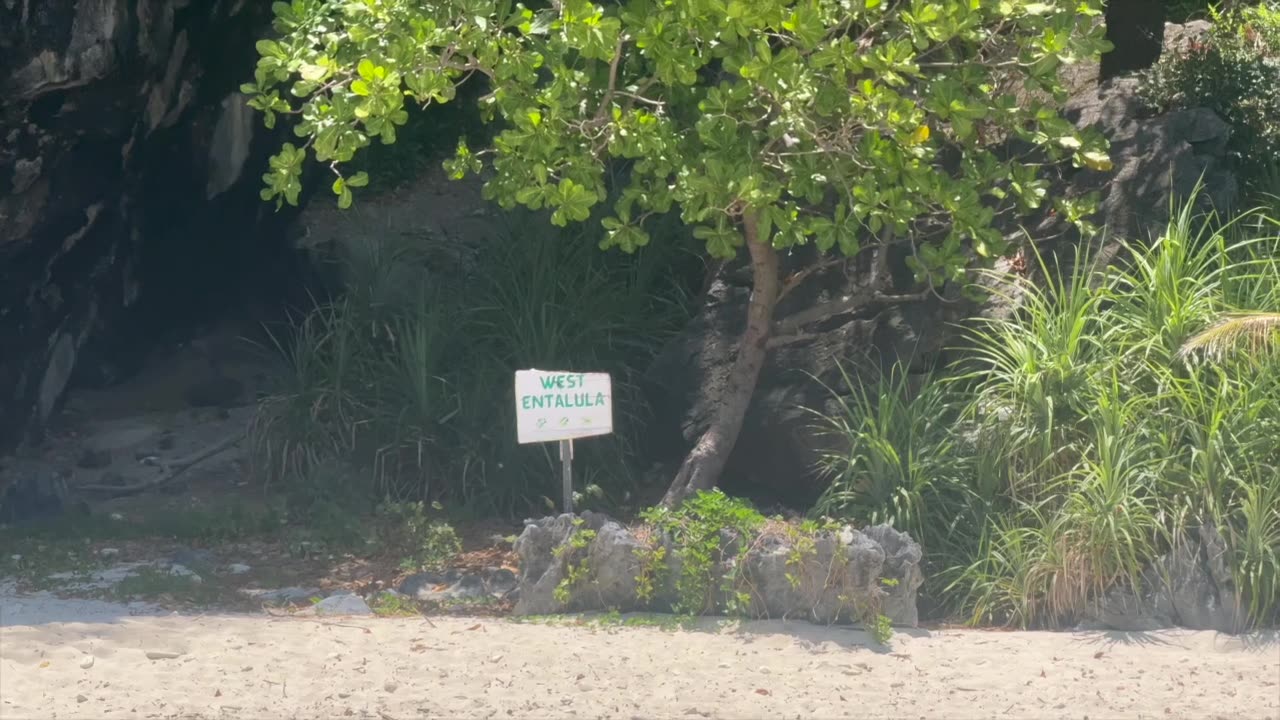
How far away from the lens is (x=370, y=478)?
884 centimetres

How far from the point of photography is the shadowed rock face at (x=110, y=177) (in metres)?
8.09

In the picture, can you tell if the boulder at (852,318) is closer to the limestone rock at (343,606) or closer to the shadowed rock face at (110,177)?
the limestone rock at (343,606)

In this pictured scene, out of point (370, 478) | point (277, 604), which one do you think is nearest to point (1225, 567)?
point (277, 604)

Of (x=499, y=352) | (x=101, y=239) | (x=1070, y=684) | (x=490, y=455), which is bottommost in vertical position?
(x=1070, y=684)

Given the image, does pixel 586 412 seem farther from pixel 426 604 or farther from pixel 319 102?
pixel 319 102

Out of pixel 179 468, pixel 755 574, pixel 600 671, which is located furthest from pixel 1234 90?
pixel 179 468

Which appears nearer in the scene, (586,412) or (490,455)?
(586,412)

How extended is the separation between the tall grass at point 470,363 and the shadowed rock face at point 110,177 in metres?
1.54

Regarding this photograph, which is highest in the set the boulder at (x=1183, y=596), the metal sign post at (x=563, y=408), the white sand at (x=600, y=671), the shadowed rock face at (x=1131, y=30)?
the shadowed rock face at (x=1131, y=30)

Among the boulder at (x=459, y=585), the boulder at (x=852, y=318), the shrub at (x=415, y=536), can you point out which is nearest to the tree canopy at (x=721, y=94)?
the boulder at (x=852, y=318)

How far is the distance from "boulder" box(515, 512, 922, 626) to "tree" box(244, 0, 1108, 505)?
1540 millimetres

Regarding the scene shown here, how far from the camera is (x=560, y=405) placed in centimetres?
653

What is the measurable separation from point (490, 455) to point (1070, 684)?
433cm

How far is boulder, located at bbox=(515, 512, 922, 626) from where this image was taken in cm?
598
